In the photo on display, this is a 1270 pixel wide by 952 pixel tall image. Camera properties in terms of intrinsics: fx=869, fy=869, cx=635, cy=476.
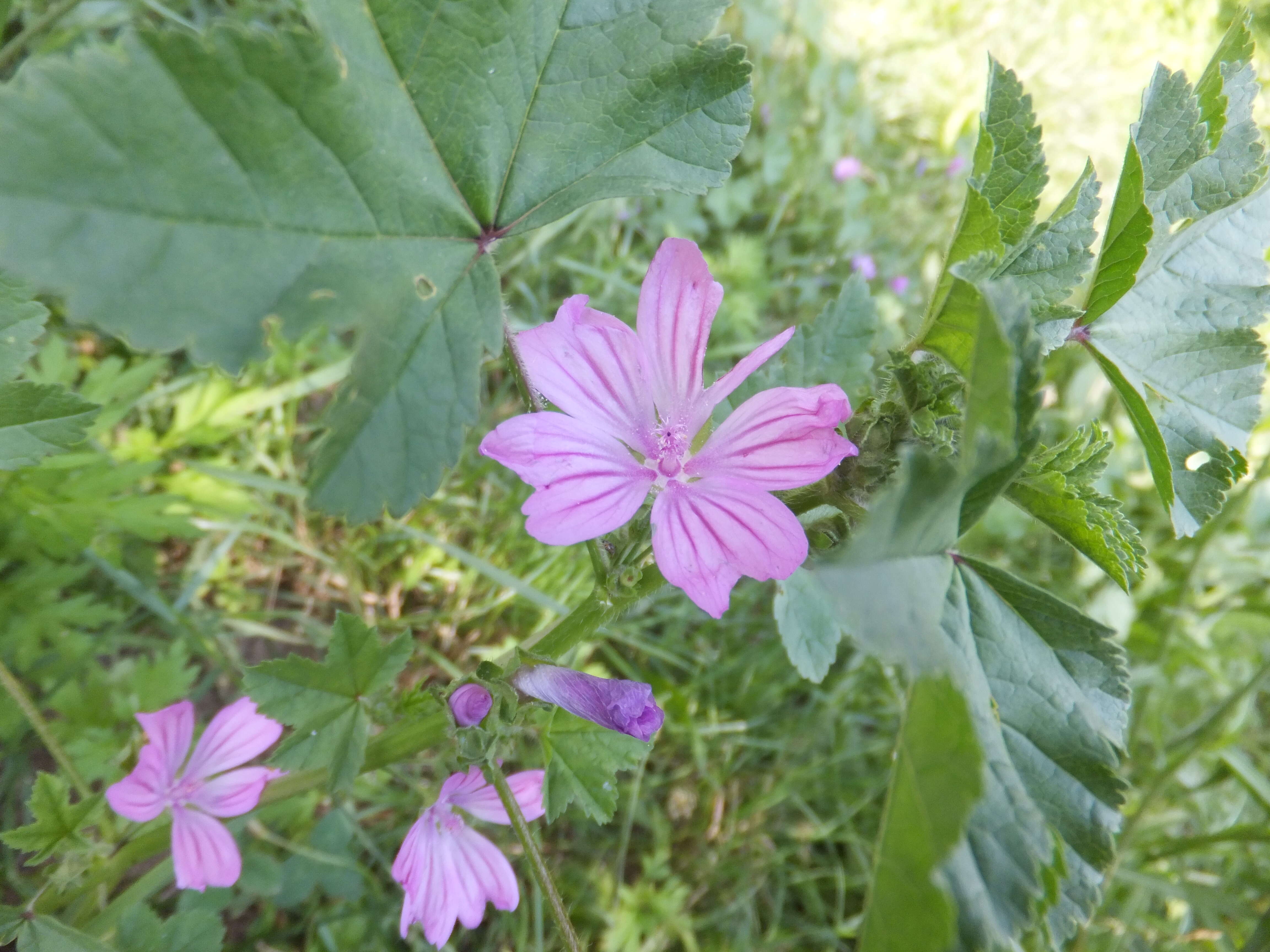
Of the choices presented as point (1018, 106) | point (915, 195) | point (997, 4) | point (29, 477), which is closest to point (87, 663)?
point (29, 477)

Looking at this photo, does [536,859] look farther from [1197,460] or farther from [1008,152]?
[1197,460]

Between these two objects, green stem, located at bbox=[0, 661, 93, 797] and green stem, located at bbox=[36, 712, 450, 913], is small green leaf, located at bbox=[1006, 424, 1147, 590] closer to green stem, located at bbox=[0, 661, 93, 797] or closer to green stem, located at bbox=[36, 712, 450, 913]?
green stem, located at bbox=[36, 712, 450, 913]

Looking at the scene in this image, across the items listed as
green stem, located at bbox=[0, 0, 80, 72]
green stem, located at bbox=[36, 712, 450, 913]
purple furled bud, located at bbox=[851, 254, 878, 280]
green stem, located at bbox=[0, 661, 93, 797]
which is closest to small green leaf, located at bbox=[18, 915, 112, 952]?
green stem, located at bbox=[36, 712, 450, 913]

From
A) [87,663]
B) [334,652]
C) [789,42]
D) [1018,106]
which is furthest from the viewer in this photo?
[789,42]

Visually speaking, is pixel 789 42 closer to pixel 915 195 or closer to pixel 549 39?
pixel 915 195

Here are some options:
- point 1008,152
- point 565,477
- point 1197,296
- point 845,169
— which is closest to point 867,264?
point 845,169
